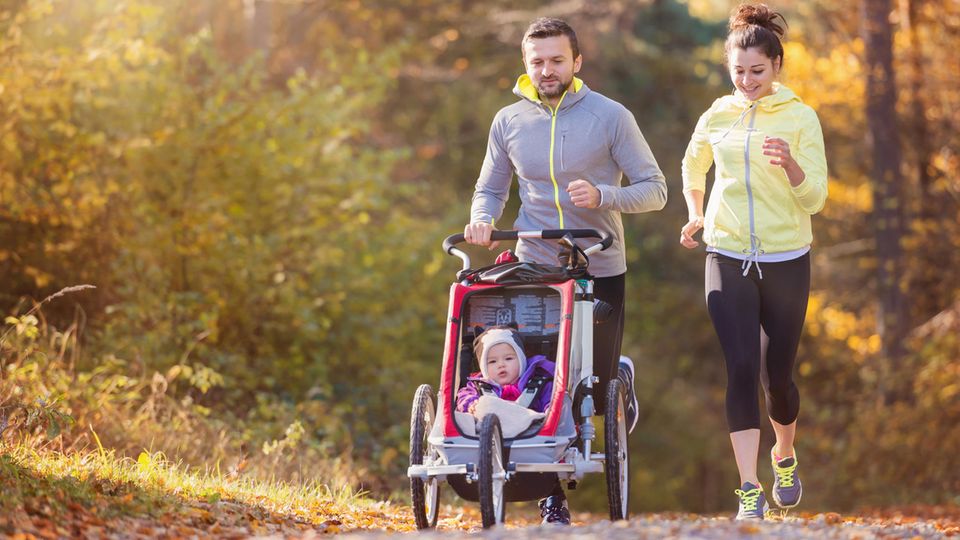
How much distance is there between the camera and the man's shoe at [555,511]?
6.72 meters

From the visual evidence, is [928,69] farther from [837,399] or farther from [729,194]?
[729,194]

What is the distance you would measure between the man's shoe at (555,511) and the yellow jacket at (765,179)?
1.45 meters

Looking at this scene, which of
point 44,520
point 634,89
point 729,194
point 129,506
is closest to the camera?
point 44,520

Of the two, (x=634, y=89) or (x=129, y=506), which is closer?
(x=129, y=506)

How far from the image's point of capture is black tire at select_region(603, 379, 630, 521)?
6.32 meters

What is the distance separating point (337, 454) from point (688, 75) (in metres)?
17.1

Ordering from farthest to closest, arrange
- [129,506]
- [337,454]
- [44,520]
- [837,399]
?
[837,399] < [337,454] < [129,506] < [44,520]

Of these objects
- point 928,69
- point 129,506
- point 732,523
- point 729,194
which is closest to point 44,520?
point 129,506

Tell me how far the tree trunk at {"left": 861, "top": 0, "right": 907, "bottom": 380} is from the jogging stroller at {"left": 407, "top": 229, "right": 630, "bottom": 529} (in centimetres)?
1273

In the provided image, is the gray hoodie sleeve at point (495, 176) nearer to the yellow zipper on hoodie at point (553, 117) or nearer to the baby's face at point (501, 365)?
the yellow zipper on hoodie at point (553, 117)

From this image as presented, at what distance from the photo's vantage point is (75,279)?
1146cm

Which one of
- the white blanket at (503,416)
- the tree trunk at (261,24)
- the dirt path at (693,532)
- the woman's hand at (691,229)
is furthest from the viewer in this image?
the tree trunk at (261,24)

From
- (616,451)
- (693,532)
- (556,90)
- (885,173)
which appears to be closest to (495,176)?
(556,90)

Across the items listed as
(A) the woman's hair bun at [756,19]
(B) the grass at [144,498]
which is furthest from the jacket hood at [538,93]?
(B) the grass at [144,498]
